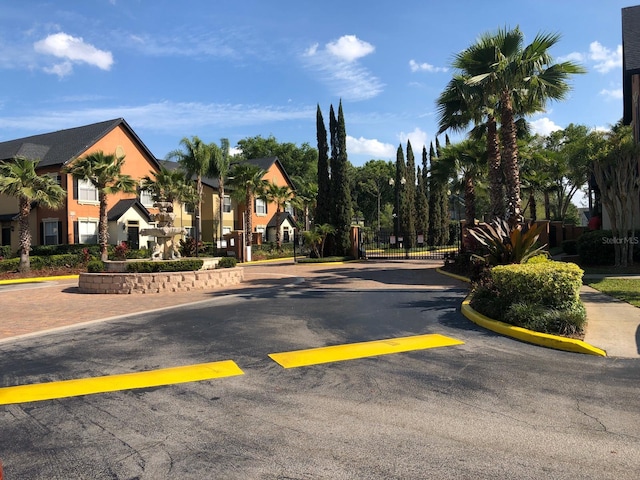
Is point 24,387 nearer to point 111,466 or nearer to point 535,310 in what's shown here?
point 111,466

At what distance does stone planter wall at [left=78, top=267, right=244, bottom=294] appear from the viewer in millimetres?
14852

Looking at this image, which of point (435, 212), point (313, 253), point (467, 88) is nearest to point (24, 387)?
point (467, 88)

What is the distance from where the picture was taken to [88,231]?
31.0 metres

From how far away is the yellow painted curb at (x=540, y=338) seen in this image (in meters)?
6.62

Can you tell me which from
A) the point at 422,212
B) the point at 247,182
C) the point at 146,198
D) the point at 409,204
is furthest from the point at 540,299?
the point at 422,212

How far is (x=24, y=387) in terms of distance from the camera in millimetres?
5566

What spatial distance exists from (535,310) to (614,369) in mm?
2008

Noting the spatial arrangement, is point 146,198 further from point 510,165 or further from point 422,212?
point 510,165

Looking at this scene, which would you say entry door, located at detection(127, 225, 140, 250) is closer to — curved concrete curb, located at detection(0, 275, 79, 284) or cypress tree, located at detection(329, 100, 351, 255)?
curved concrete curb, located at detection(0, 275, 79, 284)

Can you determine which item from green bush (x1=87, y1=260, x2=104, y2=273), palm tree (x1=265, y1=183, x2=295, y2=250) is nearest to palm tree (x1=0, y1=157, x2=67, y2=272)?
green bush (x1=87, y1=260, x2=104, y2=273)

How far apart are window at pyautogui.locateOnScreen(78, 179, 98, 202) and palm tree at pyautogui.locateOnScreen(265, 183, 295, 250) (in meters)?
14.0

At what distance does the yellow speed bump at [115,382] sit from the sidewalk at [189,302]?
11.7 feet

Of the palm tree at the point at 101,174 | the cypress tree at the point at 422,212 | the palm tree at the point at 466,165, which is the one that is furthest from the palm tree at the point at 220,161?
the cypress tree at the point at 422,212

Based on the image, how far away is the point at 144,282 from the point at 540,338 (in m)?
11.9
